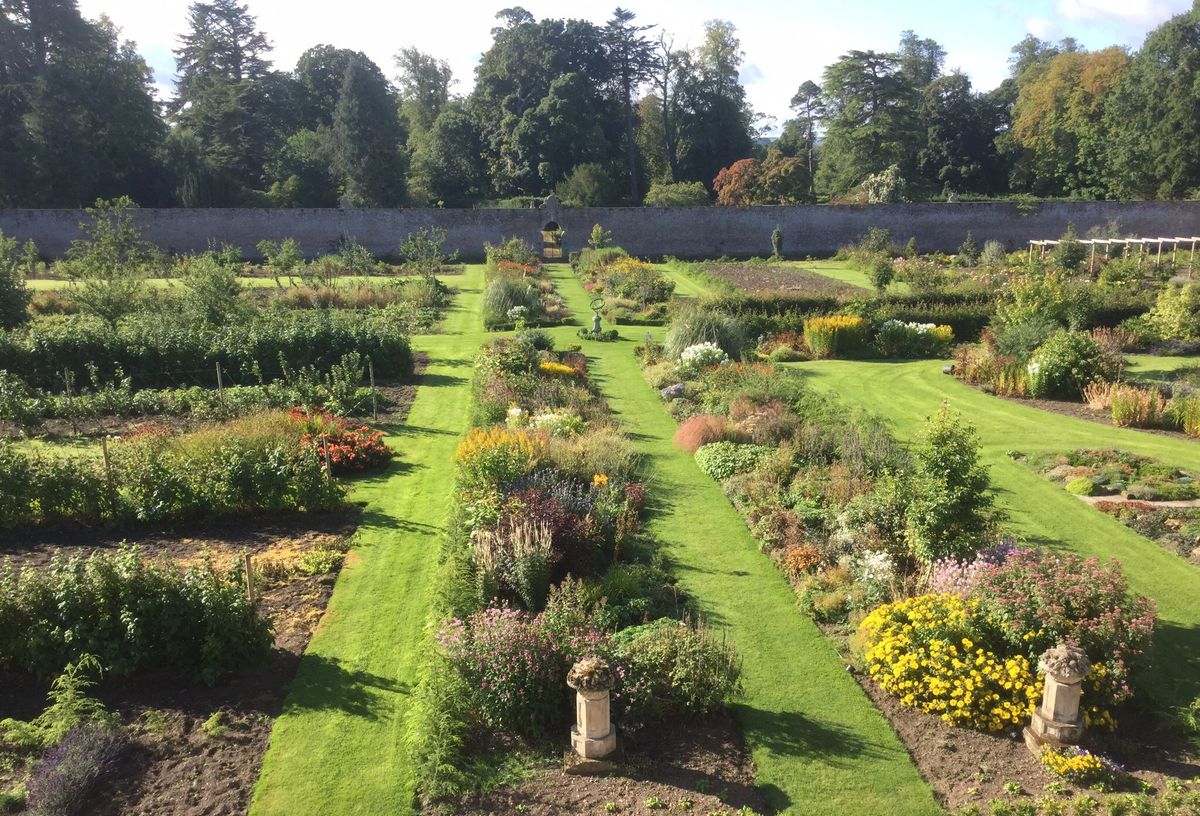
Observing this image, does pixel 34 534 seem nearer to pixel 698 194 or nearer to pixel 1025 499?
pixel 1025 499

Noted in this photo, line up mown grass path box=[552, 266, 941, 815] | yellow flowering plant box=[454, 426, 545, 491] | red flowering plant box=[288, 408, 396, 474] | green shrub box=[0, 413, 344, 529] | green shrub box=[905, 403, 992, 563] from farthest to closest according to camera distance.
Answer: red flowering plant box=[288, 408, 396, 474] < yellow flowering plant box=[454, 426, 545, 491] < green shrub box=[0, 413, 344, 529] < green shrub box=[905, 403, 992, 563] < mown grass path box=[552, 266, 941, 815]

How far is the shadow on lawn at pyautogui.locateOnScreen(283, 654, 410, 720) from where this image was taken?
6086mm

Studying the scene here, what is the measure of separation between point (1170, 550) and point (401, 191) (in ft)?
142

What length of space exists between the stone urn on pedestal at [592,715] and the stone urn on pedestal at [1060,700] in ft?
9.11

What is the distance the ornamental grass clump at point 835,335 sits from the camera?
61.2ft

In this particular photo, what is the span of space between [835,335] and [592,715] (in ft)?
48.7

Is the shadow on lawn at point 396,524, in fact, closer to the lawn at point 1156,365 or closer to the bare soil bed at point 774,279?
the lawn at point 1156,365

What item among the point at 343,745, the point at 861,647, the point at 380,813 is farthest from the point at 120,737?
the point at 861,647

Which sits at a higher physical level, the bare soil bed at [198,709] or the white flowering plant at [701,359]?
the white flowering plant at [701,359]

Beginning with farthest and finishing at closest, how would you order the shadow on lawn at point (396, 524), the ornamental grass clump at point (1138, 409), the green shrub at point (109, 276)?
the green shrub at point (109, 276)
the ornamental grass clump at point (1138, 409)
the shadow on lawn at point (396, 524)

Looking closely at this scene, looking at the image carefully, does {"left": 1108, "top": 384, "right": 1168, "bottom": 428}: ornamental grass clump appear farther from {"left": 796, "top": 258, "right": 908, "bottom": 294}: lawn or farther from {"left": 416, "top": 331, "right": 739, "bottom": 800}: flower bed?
{"left": 796, "top": 258, "right": 908, "bottom": 294}: lawn

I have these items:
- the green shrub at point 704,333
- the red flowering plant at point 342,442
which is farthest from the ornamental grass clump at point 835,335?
the red flowering plant at point 342,442

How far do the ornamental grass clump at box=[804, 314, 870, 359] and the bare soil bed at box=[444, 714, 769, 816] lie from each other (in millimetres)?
14099

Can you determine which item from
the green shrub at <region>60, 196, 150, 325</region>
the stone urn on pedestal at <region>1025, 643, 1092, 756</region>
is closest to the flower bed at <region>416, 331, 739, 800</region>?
the stone urn on pedestal at <region>1025, 643, 1092, 756</region>
